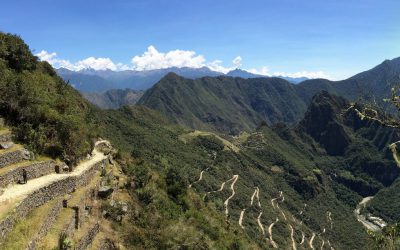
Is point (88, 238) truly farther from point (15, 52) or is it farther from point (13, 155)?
point (15, 52)

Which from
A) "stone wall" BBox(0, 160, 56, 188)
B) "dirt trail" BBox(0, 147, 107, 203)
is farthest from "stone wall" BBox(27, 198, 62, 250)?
"stone wall" BBox(0, 160, 56, 188)

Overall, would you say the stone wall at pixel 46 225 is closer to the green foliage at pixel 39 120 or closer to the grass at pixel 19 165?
the grass at pixel 19 165

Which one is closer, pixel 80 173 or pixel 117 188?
pixel 80 173

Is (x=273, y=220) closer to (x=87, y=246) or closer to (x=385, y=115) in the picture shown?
(x=87, y=246)

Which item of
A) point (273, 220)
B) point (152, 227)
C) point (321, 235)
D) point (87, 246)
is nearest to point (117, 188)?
point (152, 227)

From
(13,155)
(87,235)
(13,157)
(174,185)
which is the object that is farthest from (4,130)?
(174,185)

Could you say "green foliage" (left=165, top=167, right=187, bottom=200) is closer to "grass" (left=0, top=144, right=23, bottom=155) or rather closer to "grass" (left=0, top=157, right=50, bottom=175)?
"grass" (left=0, top=157, right=50, bottom=175)

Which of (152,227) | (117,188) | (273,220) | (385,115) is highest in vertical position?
(385,115)
